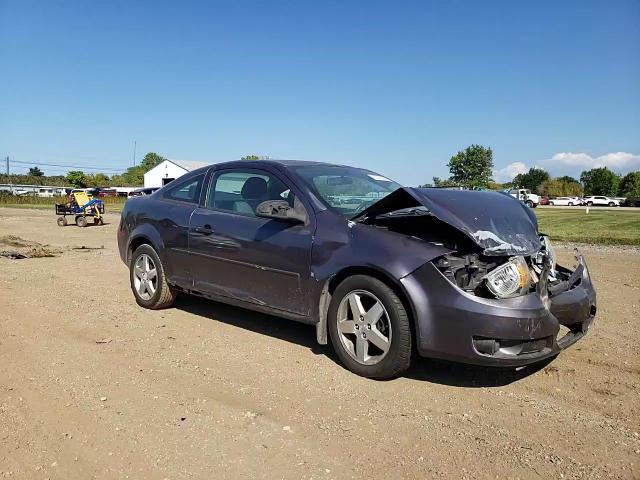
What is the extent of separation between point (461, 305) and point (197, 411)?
1819 mm

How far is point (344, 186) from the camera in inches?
187

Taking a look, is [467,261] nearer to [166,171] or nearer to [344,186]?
[344,186]

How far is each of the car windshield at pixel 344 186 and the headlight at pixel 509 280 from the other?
4.08 feet

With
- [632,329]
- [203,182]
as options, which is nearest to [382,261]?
[203,182]

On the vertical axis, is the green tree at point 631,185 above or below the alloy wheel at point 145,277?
above

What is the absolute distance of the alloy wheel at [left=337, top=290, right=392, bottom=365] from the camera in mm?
3723

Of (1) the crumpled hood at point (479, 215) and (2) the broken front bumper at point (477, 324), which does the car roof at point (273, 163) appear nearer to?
(1) the crumpled hood at point (479, 215)

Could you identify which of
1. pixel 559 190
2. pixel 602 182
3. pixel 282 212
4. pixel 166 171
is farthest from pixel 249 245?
pixel 602 182

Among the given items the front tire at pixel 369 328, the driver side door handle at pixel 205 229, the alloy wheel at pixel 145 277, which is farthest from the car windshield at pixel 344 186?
the alloy wheel at pixel 145 277

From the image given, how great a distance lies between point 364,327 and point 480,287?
0.87 meters

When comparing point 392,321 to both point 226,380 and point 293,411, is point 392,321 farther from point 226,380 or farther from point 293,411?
point 226,380

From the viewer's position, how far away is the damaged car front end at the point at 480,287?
134 inches

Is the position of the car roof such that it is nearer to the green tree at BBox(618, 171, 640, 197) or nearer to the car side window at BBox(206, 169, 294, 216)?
the car side window at BBox(206, 169, 294, 216)

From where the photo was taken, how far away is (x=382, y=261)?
368cm
